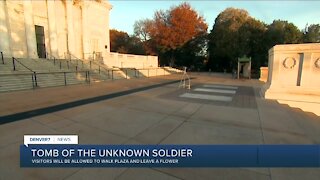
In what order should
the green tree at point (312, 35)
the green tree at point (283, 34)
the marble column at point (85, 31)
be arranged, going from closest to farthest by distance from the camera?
the marble column at point (85, 31) → the green tree at point (283, 34) → the green tree at point (312, 35)

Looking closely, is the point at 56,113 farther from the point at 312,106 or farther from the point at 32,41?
the point at 32,41

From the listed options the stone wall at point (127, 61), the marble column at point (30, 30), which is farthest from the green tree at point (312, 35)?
the marble column at point (30, 30)

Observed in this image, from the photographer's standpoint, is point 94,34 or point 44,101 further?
point 94,34

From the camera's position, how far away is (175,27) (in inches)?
1380

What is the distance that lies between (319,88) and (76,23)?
88.2ft

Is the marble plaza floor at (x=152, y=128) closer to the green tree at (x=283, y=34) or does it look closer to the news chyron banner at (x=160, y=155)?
the news chyron banner at (x=160, y=155)

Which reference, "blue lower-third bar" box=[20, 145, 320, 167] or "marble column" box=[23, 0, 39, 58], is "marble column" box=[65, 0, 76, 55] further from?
"blue lower-third bar" box=[20, 145, 320, 167]

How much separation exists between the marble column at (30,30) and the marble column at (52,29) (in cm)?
192

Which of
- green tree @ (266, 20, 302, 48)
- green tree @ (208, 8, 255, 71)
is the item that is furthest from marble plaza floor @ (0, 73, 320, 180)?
green tree @ (266, 20, 302, 48)

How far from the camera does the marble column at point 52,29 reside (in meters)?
21.5

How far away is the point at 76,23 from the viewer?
83.1 ft

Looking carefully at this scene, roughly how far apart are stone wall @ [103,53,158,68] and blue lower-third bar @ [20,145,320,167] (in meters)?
21.3

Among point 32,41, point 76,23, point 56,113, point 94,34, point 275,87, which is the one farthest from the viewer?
point 94,34
